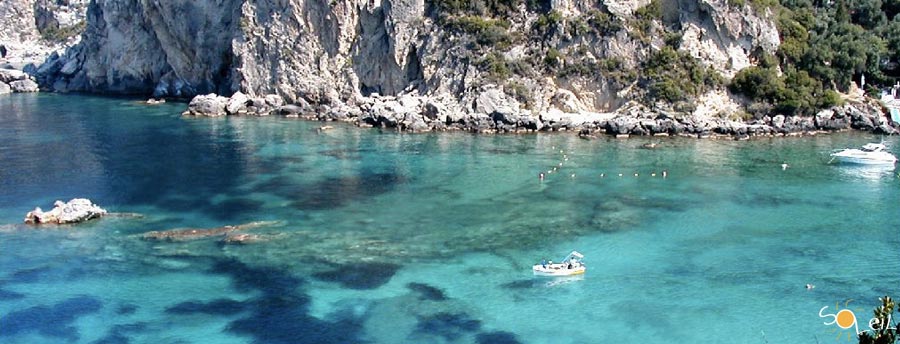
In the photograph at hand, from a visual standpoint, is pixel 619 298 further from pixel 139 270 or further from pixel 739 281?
pixel 139 270

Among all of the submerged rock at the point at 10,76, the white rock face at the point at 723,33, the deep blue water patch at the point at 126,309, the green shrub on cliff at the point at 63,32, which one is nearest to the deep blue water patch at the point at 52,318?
the deep blue water patch at the point at 126,309

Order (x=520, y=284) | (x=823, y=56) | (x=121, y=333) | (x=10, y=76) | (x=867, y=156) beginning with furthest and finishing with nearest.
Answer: (x=10, y=76), (x=823, y=56), (x=867, y=156), (x=520, y=284), (x=121, y=333)

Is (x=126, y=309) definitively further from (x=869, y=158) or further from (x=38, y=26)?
(x=38, y=26)

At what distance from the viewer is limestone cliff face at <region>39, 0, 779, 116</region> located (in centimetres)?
7369

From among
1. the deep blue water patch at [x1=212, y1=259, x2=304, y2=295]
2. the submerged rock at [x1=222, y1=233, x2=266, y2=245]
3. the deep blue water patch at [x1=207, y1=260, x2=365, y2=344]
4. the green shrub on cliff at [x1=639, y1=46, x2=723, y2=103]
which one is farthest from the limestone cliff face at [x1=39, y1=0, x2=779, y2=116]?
the deep blue water patch at [x1=207, y1=260, x2=365, y2=344]

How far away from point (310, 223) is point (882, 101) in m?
54.1

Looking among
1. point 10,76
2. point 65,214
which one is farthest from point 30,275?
point 10,76

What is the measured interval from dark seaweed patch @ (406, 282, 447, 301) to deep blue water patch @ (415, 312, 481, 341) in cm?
161

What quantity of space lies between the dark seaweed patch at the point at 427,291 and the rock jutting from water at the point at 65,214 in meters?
18.6

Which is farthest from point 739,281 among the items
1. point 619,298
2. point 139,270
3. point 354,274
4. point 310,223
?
point 139,270

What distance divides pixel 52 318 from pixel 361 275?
11.4 meters

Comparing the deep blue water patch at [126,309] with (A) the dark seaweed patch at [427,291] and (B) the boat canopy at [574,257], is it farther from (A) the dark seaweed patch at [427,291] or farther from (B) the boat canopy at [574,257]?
(B) the boat canopy at [574,257]

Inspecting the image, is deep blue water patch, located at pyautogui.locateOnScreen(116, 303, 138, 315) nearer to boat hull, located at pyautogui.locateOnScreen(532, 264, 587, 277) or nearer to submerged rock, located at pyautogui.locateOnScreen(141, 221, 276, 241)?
submerged rock, located at pyautogui.locateOnScreen(141, 221, 276, 241)

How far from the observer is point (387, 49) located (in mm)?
79375
